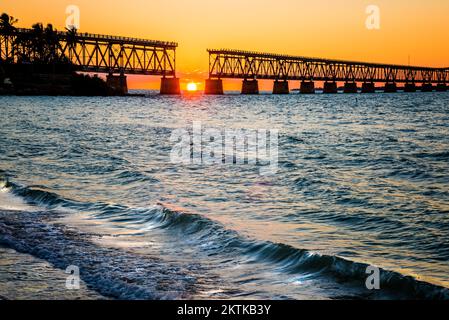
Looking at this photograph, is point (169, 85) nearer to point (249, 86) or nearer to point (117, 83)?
point (117, 83)

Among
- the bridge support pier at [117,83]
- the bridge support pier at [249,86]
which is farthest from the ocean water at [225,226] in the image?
the bridge support pier at [249,86]

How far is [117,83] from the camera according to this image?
13862 cm

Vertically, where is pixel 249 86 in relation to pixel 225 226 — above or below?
above

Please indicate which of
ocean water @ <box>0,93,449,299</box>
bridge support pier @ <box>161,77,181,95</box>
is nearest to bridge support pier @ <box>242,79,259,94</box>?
bridge support pier @ <box>161,77,181,95</box>

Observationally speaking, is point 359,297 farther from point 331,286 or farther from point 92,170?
point 92,170

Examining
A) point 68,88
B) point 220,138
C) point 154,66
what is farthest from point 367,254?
point 154,66

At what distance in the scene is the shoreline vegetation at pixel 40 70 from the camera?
110m

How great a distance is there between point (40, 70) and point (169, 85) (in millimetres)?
53489

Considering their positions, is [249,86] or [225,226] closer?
[225,226]

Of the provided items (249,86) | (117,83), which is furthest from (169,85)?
(249,86)

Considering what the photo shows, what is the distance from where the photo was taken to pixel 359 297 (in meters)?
7.73

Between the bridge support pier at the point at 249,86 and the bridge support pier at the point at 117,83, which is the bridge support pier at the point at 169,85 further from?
the bridge support pier at the point at 249,86

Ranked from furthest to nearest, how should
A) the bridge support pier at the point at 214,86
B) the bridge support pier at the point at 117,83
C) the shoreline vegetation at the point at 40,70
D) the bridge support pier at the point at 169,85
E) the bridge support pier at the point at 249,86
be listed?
the bridge support pier at the point at 249,86 < the bridge support pier at the point at 214,86 < the bridge support pier at the point at 169,85 < the bridge support pier at the point at 117,83 < the shoreline vegetation at the point at 40,70

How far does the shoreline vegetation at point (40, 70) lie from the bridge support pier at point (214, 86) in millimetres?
58094
